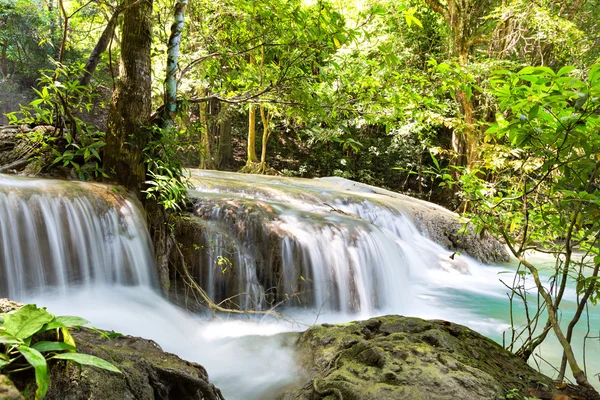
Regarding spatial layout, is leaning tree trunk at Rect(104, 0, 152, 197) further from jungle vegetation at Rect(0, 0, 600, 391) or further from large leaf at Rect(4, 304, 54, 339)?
large leaf at Rect(4, 304, 54, 339)

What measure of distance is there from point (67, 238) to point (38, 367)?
317 cm

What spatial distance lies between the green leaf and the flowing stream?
1.80 metres

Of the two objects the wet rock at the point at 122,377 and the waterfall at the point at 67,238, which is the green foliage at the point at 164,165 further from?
the wet rock at the point at 122,377

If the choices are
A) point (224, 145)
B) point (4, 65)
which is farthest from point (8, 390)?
point (4, 65)

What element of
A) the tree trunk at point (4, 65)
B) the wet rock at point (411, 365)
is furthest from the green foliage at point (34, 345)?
the tree trunk at point (4, 65)

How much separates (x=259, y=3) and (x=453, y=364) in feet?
10.7

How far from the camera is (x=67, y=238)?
3.75m

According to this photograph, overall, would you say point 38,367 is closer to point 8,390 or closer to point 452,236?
point 8,390

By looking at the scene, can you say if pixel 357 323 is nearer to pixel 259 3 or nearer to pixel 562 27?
pixel 259 3

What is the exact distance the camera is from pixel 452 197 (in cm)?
1525

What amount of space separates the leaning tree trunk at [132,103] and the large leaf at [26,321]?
10.9ft

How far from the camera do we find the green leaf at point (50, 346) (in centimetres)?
113

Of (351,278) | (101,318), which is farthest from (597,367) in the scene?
(101,318)

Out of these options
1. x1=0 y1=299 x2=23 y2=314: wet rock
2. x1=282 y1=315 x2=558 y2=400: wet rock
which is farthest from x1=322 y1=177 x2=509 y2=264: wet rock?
x1=0 y1=299 x2=23 y2=314: wet rock
